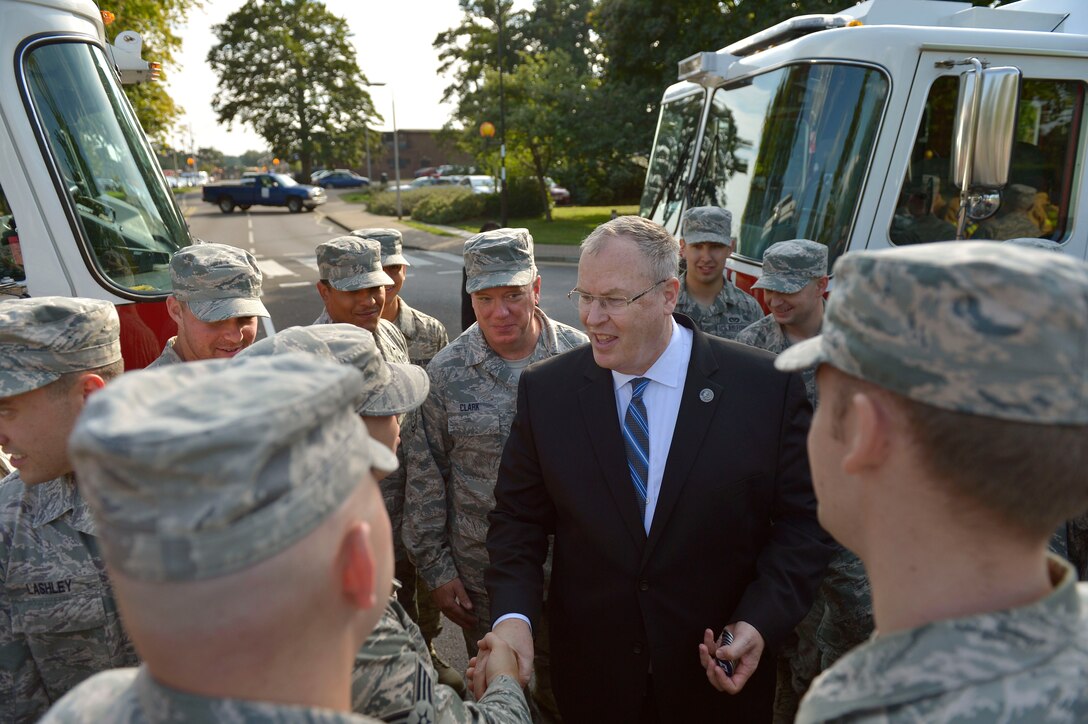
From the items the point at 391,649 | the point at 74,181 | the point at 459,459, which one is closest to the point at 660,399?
the point at 459,459

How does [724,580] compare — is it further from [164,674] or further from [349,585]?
[164,674]

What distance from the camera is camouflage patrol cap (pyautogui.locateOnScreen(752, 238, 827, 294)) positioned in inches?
169

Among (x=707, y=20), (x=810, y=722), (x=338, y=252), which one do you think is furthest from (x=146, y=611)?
(x=707, y=20)

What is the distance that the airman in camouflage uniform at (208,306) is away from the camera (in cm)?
349

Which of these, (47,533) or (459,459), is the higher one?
(47,533)

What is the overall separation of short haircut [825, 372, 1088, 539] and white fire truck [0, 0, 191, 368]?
420cm

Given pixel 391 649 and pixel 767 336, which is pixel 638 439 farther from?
pixel 767 336

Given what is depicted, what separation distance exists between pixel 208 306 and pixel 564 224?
24923 mm

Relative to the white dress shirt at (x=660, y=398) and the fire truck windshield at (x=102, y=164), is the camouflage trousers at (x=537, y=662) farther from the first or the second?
the fire truck windshield at (x=102, y=164)

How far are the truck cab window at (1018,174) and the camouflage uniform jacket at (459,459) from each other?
289cm

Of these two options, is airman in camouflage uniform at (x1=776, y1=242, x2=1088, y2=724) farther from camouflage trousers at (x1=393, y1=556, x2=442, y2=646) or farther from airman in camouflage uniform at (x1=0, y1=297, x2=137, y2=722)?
camouflage trousers at (x1=393, y1=556, x2=442, y2=646)

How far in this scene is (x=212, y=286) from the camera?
352cm

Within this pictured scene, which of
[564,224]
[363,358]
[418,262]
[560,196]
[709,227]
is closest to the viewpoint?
[363,358]

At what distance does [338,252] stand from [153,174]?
A: 128 cm
